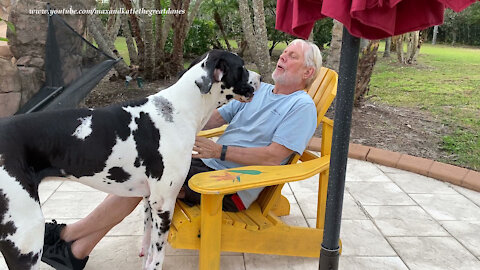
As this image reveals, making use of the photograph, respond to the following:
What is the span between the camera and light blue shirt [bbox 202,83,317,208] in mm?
2494

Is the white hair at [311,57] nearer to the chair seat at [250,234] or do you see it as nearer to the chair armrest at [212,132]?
the chair armrest at [212,132]

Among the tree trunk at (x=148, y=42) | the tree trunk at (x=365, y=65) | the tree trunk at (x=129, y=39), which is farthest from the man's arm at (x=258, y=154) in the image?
the tree trunk at (x=129, y=39)

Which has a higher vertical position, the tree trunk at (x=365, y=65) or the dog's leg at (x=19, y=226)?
the tree trunk at (x=365, y=65)

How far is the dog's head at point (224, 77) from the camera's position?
6.86 ft

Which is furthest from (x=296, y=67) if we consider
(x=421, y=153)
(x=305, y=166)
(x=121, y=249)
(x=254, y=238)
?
(x=421, y=153)

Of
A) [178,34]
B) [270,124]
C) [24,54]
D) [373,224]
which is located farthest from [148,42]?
[373,224]

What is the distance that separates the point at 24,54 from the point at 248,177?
406 centimetres

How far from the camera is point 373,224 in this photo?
3166mm

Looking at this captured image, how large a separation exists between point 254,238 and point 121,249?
0.87 metres

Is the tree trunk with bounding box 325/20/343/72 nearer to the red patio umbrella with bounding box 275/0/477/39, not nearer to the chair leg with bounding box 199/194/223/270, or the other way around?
the chair leg with bounding box 199/194/223/270

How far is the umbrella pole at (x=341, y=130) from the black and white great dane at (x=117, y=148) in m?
0.63

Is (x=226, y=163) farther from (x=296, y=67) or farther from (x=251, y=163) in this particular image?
(x=296, y=67)

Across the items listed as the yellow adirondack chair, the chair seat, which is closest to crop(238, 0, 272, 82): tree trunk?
the yellow adirondack chair

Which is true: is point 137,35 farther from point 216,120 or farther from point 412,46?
point 412,46
